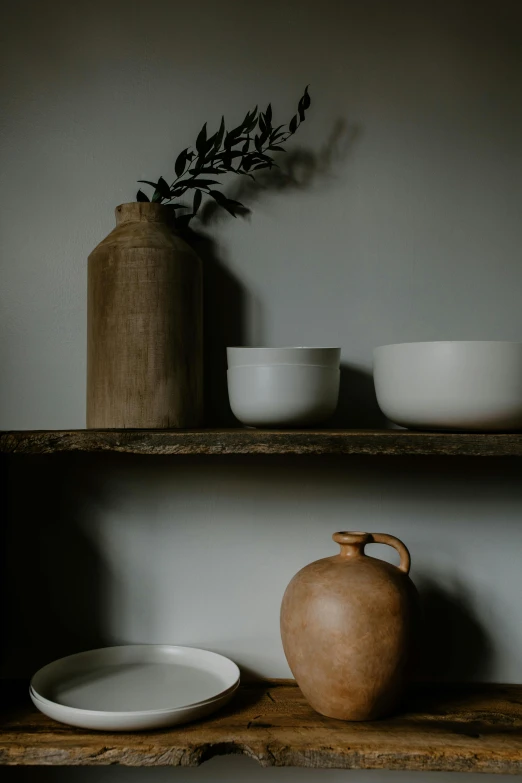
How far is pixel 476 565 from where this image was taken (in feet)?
3.94

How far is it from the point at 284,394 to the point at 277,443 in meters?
0.10

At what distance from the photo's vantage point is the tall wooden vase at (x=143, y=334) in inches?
40.7

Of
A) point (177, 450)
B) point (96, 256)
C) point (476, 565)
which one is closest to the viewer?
point (177, 450)

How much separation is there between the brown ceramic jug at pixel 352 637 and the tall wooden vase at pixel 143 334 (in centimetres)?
34

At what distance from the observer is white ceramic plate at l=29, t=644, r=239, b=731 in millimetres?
943

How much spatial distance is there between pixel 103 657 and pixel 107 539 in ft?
0.66

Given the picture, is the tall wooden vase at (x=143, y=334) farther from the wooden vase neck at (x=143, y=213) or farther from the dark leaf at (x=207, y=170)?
the dark leaf at (x=207, y=170)

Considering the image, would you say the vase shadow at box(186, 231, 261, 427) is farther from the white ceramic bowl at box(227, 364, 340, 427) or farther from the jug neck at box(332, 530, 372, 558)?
the jug neck at box(332, 530, 372, 558)

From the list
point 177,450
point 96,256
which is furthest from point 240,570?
point 96,256

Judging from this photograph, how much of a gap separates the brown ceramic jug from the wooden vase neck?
2.06 ft

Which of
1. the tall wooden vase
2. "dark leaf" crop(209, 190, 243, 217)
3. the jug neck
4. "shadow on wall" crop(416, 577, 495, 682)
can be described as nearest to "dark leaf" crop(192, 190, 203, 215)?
"dark leaf" crop(209, 190, 243, 217)

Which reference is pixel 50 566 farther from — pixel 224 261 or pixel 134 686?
pixel 224 261

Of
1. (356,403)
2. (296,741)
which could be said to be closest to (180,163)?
(356,403)

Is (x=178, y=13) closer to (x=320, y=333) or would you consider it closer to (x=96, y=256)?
(x=96, y=256)
